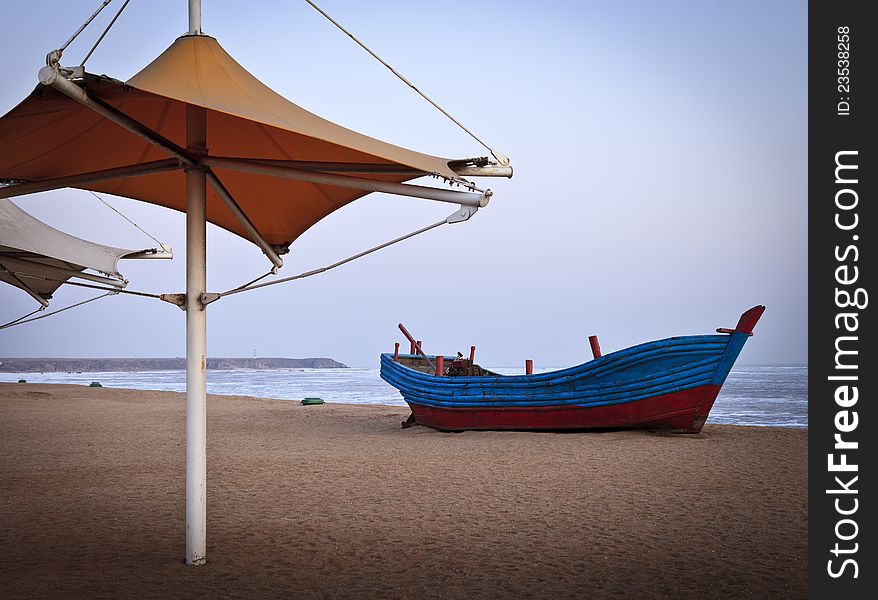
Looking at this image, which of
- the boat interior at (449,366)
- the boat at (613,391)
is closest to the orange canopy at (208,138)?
the boat at (613,391)

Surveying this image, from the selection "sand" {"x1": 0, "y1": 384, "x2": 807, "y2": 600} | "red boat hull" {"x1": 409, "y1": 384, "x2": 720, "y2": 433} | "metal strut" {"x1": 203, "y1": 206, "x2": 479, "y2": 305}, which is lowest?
"sand" {"x1": 0, "y1": 384, "x2": 807, "y2": 600}

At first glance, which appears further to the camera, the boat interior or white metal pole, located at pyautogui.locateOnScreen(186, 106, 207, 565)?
the boat interior

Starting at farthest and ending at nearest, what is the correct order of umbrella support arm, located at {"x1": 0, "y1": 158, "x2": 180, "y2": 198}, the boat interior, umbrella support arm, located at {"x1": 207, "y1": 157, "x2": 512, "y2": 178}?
the boat interior
umbrella support arm, located at {"x1": 0, "y1": 158, "x2": 180, "y2": 198}
umbrella support arm, located at {"x1": 207, "y1": 157, "x2": 512, "y2": 178}

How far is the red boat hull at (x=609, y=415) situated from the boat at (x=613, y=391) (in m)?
0.01

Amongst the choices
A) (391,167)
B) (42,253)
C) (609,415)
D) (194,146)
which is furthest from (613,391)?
(194,146)

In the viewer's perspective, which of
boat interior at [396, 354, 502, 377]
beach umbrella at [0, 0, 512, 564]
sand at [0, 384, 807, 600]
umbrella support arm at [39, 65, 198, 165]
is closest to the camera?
umbrella support arm at [39, 65, 198, 165]

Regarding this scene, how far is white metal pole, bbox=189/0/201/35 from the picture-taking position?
4.71 m

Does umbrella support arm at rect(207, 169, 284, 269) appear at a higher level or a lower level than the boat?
higher

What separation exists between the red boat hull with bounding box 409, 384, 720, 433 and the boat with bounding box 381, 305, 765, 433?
0.01 metres

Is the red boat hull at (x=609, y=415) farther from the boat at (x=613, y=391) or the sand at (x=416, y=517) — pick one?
the sand at (x=416, y=517)

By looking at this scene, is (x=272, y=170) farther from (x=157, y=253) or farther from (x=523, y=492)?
(x=157, y=253)

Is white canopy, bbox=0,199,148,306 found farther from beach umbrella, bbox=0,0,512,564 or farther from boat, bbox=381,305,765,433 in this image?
boat, bbox=381,305,765,433

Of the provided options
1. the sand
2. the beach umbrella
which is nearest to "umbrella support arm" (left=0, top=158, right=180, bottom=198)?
the beach umbrella
